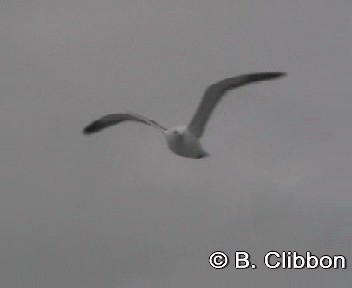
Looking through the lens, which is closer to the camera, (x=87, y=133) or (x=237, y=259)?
(x=237, y=259)

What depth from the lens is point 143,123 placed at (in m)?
61.5

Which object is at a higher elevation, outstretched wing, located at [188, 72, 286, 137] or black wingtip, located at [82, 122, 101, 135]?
black wingtip, located at [82, 122, 101, 135]

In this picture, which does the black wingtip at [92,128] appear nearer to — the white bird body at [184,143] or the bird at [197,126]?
the bird at [197,126]

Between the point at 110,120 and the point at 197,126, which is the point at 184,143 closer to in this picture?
the point at 197,126

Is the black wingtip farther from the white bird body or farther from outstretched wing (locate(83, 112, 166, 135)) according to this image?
the white bird body

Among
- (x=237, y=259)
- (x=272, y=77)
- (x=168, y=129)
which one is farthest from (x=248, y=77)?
(x=237, y=259)

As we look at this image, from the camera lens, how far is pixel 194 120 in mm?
61406

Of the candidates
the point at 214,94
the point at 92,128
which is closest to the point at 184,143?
the point at 214,94

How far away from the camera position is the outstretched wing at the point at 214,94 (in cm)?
5909

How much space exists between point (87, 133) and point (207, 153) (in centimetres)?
746

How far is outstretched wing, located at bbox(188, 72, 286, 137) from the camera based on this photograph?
5909 cm

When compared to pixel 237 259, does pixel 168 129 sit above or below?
above

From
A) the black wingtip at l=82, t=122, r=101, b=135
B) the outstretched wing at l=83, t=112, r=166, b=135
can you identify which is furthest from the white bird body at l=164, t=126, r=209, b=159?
Result: the black wingtip at l=82, t=122, r=101, b=135

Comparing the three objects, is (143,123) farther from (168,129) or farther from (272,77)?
(272,77)
